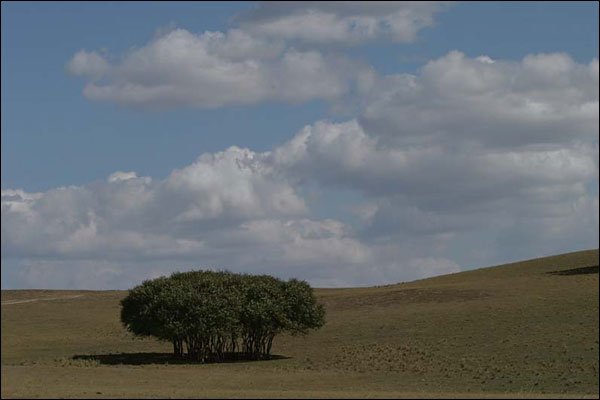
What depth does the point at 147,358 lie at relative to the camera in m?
87.3

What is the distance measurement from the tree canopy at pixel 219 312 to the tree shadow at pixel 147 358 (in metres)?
0.76

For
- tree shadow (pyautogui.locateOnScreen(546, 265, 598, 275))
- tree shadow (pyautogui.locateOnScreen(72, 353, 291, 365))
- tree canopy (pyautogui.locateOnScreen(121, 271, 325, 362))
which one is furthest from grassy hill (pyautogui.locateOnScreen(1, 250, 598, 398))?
tree canopy (pyautogui.locateOnScreen(121, 271, 325, 362))

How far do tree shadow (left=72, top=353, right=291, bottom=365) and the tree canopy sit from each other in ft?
2.50

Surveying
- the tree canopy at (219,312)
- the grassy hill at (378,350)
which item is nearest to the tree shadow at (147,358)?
the grassy hill at (378,350)

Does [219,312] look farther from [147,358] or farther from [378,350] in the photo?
[378,350]

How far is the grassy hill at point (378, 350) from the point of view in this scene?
54188mm

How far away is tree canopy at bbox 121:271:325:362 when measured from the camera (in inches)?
3371

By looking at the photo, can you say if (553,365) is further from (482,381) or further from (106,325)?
(106,325)

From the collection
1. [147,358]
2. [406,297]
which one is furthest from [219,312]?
[406,297]

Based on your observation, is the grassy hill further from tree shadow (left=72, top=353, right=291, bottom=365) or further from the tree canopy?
the tree canopy

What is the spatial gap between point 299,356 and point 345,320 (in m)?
23.4

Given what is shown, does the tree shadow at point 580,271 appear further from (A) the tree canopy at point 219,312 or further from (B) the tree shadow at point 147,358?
(B) the tree shadow at point 147,358

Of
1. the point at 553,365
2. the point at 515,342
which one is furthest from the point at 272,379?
the point at 515,342

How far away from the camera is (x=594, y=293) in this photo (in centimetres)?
10181
